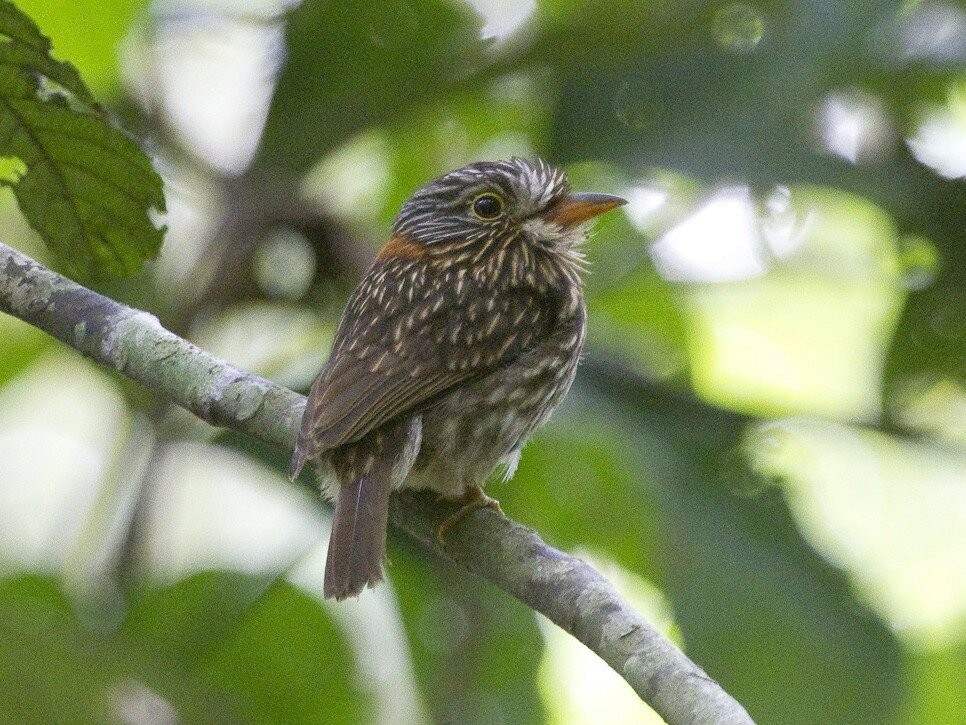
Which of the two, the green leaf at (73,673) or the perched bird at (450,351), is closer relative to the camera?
the perched bird at (450,351)

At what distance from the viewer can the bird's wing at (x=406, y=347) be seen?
9.04 feet

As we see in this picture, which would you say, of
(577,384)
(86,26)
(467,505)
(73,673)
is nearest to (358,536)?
(467,505)

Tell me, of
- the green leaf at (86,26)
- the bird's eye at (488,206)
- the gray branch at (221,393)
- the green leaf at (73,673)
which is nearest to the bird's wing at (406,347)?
the gray branch at (221,393)

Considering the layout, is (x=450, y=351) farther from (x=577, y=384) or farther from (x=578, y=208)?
(x=577, y=384)

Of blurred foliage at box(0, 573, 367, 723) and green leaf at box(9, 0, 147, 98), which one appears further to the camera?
green leaf at box(9, 0, 147, 98)

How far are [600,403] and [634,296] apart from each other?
604 millimetres

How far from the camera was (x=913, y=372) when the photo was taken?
3.86m

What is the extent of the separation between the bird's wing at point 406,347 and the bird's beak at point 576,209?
0.84 feet

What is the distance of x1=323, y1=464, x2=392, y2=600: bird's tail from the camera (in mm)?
2568

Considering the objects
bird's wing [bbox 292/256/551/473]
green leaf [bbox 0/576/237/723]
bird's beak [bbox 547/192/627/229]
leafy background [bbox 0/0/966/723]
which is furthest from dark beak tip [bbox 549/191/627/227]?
green leaf [bbox 0/576/237/723]

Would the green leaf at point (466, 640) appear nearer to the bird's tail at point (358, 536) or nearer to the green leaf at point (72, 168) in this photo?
the bird's tail at point (358, 536)

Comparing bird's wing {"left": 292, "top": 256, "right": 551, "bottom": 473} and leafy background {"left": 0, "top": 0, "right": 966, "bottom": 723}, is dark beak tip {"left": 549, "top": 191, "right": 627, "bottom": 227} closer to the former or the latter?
bird's wing {"left": 292, "top": 256, "right": 551, "bottom": 473}

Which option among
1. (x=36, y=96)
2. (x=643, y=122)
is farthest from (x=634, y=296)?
(x=36, y=96)

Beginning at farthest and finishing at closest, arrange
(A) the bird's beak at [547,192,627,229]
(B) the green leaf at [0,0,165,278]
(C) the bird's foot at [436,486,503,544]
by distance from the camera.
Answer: (A) the bird's beak at [547,192,627,229] → (C) the bird's foot at [436,486,503,544] → (B) the green leaf at [0,0,165,278]
